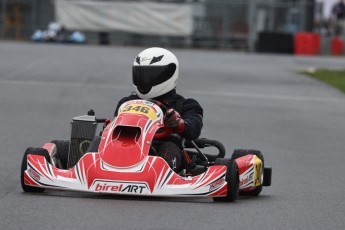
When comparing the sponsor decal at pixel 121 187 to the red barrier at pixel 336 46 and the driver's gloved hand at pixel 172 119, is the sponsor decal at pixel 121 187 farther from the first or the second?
the red barrier at pixel 336 46

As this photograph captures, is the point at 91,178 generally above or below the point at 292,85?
above

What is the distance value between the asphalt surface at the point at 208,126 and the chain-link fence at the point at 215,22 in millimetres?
3546

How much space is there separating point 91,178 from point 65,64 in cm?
1879

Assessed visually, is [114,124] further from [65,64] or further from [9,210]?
[65,64]

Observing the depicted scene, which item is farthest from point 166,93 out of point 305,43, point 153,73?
point 305,43

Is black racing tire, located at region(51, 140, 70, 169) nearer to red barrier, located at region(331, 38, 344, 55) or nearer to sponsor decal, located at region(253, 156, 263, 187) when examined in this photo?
sponsor decal, located at region(253, 156, 263, 187)

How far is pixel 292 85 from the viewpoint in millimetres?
23656

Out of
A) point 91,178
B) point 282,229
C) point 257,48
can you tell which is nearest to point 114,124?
point 91,178

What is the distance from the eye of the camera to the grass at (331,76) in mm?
24203

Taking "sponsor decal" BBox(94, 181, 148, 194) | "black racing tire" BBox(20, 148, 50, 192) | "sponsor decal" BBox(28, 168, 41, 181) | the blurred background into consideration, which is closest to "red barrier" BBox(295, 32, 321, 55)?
the blurred background

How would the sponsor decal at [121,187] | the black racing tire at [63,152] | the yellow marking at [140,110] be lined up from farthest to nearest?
the black racing tire at [63,152], the yellow marking at [140,110], the sponsor decal at [121,187]

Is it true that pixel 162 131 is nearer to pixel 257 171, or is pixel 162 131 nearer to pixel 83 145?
pixel 83 145

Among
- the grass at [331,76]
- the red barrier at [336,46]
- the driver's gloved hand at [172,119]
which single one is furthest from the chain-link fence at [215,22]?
the driver's gloved hand at [172,119]

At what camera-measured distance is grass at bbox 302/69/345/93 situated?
79.4ft
